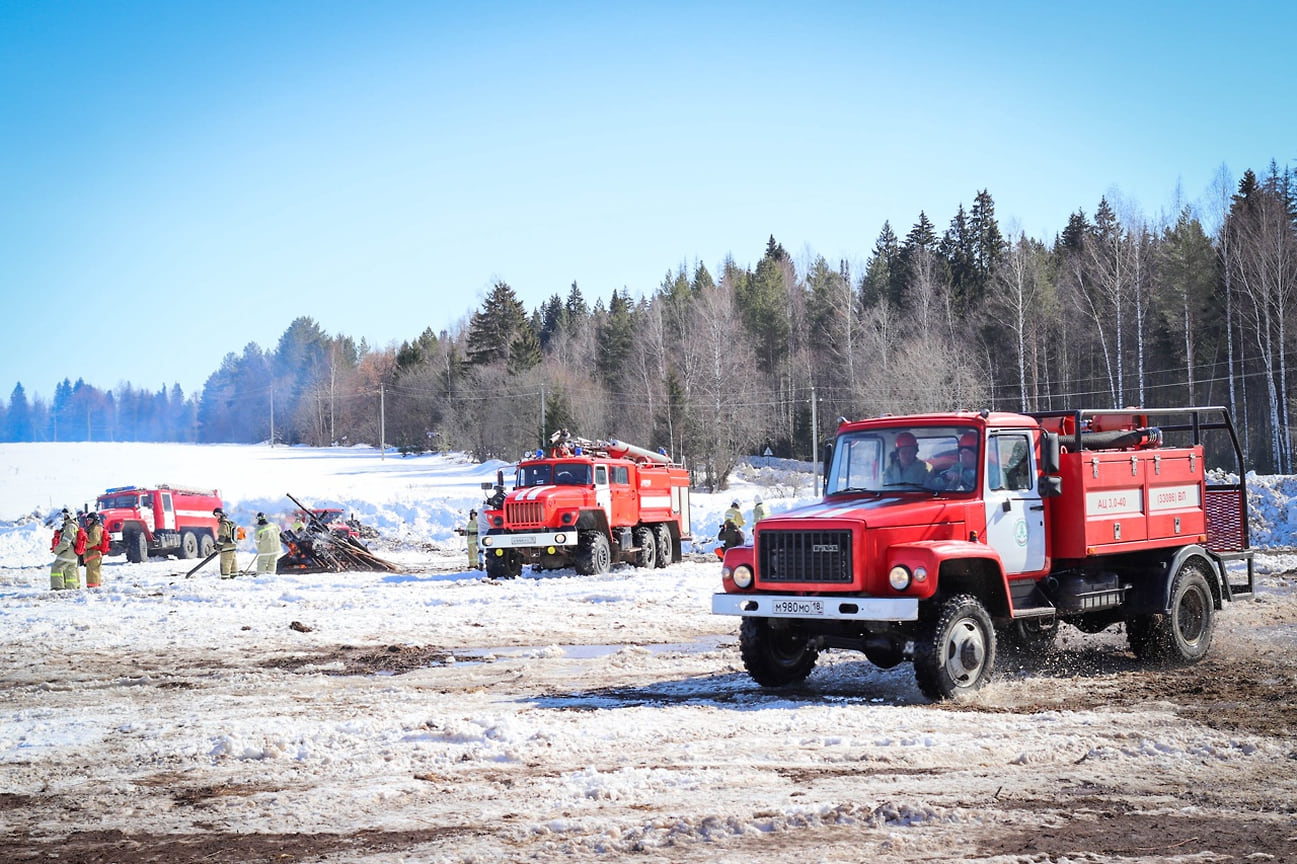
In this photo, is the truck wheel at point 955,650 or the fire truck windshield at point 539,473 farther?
the fire truck windshield at point 539,473

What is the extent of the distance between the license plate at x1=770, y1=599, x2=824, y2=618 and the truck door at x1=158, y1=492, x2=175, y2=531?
2923 centimetres

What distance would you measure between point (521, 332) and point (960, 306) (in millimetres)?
31898

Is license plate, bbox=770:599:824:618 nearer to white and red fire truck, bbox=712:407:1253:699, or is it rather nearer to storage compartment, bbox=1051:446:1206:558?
white and red fire truck, bbox=712:407:1253:699

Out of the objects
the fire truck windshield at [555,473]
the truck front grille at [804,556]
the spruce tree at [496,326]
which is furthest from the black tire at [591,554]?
the spruce tree at [496,326]

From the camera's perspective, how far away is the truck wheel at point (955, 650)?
8.57m

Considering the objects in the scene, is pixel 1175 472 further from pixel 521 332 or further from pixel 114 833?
pixel 521 332

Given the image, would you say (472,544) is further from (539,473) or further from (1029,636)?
(1029,636)

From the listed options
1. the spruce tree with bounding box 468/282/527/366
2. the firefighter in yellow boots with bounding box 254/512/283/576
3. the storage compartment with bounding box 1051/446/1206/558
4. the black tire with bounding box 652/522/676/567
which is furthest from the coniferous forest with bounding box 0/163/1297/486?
the storage compartment with bounding box 1051/446/1206/558

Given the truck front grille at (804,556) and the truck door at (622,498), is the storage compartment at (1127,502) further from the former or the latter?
the truck door at (622,498)

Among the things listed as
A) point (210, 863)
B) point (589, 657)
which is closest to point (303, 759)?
point (210, 863)

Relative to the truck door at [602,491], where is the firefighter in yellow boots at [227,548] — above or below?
below

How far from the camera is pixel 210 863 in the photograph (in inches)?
199

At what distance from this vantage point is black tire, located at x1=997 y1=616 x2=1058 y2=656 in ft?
34.2

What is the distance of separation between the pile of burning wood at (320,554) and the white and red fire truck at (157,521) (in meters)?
8.91
